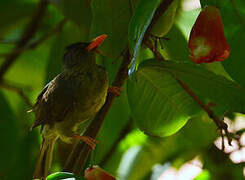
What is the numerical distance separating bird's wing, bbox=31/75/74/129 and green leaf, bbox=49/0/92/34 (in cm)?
20

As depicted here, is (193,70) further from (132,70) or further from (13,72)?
(13,72)

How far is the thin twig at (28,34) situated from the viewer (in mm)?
1901

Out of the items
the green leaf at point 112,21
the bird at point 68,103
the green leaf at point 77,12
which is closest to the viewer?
the green leaf at point 112,21

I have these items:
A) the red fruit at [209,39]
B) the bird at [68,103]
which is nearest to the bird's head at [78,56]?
the bird at [68,103]

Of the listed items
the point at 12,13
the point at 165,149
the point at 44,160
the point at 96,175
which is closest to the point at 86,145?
the point at 96,175

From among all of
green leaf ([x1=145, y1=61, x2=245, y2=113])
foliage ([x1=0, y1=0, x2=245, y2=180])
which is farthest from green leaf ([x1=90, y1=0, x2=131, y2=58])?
green leaf ([x1=145, y1=61, x2=245, y2=113])

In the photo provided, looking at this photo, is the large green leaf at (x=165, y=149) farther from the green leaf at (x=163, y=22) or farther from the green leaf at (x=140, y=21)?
the green leaf at (x=140, y=21)

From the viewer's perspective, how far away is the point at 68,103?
1.42 m

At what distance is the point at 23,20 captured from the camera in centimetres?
210

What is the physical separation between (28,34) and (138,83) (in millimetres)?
1009

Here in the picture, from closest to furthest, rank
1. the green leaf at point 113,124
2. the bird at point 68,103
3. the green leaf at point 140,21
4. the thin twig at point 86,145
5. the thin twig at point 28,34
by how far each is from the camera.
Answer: the green leaf at point 140,21
the thin twig at point 86,145
the bird at point 68,103
the green leaf at point 113,124
the thin twig at point 28,34

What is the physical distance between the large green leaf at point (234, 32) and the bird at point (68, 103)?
431mm

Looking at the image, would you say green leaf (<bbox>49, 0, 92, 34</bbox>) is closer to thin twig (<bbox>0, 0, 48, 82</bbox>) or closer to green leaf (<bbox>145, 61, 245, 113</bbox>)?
thin twig (<bbox>0, 0, 48, 82</bbox>)

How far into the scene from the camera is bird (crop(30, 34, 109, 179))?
54.6 inches
